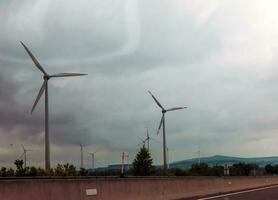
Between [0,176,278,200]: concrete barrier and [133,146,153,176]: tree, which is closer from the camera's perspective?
[0,176,278,200]: concrete barrier

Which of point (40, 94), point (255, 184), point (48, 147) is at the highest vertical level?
point (40, 94)

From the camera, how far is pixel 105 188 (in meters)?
20.0

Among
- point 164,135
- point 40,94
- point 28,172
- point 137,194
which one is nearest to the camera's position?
point 137,194

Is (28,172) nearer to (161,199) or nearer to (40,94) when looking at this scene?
(161,199)

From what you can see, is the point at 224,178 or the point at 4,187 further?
the point at 224,178

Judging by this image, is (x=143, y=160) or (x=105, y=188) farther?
(x=143, y=160)

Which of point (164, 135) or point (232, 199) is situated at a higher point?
point (164, 135)

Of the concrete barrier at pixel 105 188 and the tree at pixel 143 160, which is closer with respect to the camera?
the concrete barrier at pixel 105 188

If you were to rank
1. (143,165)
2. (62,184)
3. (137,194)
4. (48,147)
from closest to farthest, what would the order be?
(62,184)
(137,194)
(48,147)
(143,165)

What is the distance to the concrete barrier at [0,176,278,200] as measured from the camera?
Result: 50.7ft

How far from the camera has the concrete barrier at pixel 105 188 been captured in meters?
15.5

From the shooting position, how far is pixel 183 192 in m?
28.8

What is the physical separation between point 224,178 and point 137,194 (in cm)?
1780

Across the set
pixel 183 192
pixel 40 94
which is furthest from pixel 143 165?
pixel 183 192
